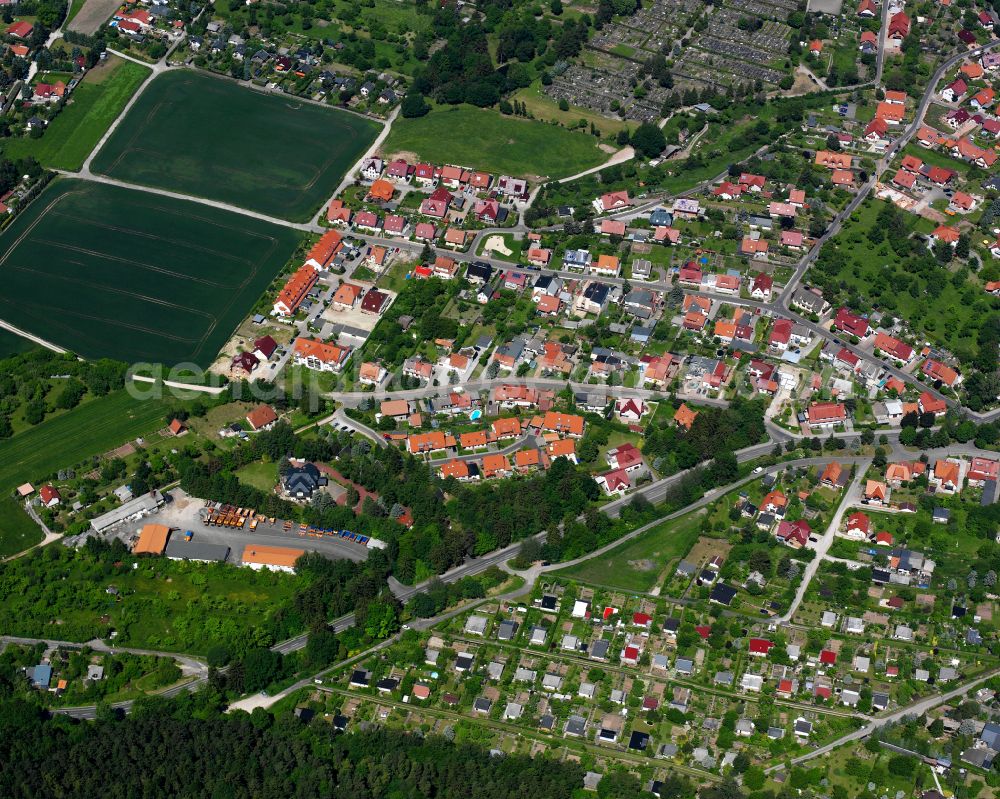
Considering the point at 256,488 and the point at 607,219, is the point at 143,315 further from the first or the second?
the point at 607,219

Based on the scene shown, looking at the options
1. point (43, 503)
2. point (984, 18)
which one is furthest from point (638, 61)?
point (43, 503)

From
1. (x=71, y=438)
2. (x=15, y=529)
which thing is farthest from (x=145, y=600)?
(x=71, y=438)

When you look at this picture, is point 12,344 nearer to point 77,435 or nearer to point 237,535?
point 77,435

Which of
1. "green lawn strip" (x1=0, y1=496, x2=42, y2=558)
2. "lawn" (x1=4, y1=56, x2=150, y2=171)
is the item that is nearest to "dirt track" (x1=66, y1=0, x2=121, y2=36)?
"lawn" (x1=4, y1=56, x2=150, y2=171)

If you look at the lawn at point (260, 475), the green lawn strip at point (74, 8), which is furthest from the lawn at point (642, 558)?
the green lawn strip at point (74, 8)

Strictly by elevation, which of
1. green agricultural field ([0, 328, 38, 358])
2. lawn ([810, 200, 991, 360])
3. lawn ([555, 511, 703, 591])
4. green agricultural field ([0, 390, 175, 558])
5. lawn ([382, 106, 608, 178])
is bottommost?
lawn ([555, 511, 703, 591])

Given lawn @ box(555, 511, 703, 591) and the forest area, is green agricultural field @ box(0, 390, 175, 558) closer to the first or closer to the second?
the forest area
